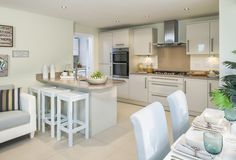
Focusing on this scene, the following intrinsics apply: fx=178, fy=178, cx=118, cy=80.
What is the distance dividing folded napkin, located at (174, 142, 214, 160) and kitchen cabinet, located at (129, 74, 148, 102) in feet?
12.1

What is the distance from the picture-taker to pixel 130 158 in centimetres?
242

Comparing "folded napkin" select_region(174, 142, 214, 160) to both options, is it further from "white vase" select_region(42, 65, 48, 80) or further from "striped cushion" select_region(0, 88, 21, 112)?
"white vase" select_region(42, 65, 48, 80)

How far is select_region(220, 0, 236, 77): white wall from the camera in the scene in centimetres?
270

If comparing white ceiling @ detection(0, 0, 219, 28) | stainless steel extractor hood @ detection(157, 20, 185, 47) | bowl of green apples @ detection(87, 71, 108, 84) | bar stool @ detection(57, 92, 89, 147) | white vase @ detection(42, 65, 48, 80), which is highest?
white ceiling @ detection(0, 0, 219, 28)

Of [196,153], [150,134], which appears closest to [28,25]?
[150,134]

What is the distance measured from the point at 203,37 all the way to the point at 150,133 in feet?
11.8

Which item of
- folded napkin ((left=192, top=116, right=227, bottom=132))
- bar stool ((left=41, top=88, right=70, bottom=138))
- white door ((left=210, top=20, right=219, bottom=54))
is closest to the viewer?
folded napkin ((left=192, top=116, right=227, bottom=132))

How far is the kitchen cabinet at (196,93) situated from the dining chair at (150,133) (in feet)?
9.58

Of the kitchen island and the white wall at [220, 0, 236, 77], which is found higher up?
the white wall at [220, 0, 236, 77]

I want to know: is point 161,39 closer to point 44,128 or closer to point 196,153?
point 44,128

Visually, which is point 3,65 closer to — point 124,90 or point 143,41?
point 124,90

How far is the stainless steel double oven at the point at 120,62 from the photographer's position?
17.2 feet

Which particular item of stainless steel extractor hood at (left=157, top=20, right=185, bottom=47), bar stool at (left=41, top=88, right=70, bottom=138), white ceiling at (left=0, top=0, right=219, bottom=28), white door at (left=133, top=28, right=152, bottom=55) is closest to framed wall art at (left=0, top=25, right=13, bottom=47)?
white ceiling at (left=0, top=0, right=219, bottom=28)

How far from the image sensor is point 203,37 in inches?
162
